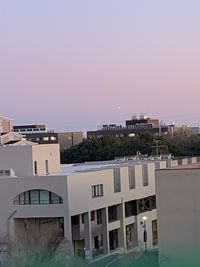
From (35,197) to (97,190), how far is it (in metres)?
2.87

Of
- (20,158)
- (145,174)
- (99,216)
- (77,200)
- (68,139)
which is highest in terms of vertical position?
(68,139)

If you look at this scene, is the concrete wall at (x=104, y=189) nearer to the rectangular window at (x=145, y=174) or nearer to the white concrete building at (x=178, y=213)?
the rectangular window at (x=145, y=174)

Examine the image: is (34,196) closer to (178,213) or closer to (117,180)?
(117,180)

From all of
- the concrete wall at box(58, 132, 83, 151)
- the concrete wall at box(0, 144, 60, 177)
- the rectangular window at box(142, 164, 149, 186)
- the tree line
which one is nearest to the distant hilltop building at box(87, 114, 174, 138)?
the concrete wall at box(58, 132, 83, 151)

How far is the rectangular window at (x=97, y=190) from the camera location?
25484 millimetres

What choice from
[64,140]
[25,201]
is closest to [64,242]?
[25,201]

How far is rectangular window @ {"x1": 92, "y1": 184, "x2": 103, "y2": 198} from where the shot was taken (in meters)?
25.5

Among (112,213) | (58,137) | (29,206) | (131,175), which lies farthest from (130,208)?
(58,137)

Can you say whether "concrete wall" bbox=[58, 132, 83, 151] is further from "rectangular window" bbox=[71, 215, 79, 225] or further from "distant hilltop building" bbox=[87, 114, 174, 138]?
"rectangular window" bbox=[71, 215, 79, 225]

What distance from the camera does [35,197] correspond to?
78.3ft

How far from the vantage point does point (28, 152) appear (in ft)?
83.0

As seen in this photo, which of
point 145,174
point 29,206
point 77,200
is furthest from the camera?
point 145,174

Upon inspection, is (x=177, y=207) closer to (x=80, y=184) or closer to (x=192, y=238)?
(x=192, y=238)

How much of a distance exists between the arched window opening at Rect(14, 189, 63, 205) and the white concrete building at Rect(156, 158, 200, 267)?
340 inches
